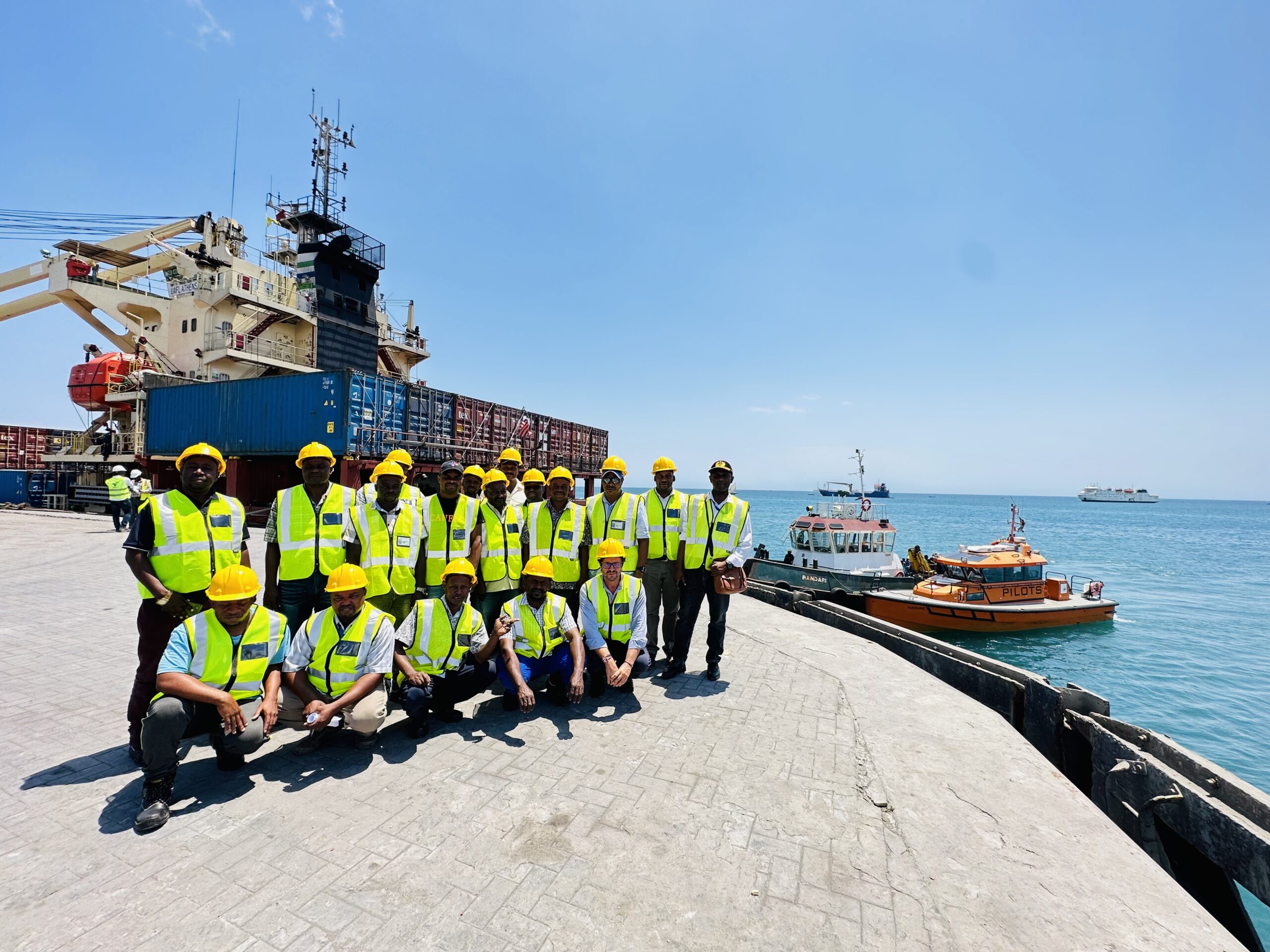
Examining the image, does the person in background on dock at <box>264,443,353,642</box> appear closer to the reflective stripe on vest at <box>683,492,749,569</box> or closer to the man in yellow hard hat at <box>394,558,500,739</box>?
the man in yellow hard hat at <box>394,558,500,739</box>

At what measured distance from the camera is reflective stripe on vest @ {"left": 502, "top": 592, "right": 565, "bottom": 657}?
447cm

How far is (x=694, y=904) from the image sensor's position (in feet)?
7.87

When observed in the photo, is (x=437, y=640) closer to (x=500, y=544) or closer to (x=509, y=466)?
(x=500, y=544)

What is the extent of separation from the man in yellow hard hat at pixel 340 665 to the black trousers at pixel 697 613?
A: 9.37 ft

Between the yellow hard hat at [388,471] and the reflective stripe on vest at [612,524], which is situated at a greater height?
the yellow hard hat at [388,471]

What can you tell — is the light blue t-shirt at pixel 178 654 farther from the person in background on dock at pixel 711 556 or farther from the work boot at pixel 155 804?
the person in background on dock at pixel 711 556

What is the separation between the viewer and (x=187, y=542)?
10.9 feet

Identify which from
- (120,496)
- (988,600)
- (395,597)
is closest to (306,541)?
(395,597)

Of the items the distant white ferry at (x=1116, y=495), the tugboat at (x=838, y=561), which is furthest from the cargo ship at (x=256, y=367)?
the distant white ferry at (x=1116, y=495)

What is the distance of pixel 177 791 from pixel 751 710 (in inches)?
161

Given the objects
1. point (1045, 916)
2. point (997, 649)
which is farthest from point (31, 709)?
point (997, 649)

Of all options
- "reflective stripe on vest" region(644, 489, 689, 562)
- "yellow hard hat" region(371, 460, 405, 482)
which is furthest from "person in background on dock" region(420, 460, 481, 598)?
"reflective stripe on vest" region(644, 489, 689, 562)

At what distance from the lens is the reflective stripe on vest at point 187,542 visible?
10.7 feet

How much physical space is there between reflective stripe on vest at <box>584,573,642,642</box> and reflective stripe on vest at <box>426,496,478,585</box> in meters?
1.25
